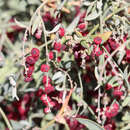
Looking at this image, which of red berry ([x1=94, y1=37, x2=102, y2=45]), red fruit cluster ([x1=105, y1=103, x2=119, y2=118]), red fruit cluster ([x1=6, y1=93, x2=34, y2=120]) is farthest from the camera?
red fruit cluster ([x1=6, y1=93, x2=34, y2=120])

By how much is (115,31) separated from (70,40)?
0.17 m

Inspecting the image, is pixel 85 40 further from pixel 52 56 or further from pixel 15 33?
pixel 15 33

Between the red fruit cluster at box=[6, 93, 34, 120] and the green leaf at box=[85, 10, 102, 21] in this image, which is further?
the red fruit cluster at box=[6, 93, 34, 120]

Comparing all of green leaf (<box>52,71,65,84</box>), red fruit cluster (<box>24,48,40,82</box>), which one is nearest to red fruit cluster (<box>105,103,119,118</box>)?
green leaf (<box>52,71,65,84</box>)

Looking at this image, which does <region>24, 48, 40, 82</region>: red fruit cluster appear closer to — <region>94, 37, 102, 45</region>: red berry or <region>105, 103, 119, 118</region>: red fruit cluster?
<region>94, 37, 102, 45</region>: red berry

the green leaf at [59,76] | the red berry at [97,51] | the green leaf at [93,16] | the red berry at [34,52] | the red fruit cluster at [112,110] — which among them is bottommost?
the red fruit cluster at [112,110]

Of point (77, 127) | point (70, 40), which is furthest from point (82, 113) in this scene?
point (70, 40)

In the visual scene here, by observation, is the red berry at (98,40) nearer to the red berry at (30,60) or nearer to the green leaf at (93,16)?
the green leaf at (93,16)

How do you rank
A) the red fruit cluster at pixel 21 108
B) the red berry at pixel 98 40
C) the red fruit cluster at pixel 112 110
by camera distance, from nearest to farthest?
the red berry at pixel 98 40, the red fruit cluster at pixel 112 110, the red fruit cluster at pixel 21 108

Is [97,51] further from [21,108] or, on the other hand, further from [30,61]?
[21,108]

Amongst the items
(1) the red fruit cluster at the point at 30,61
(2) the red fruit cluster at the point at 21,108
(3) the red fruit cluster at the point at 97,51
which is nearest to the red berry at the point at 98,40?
(3) the red fruit cluster at the point at 97,51

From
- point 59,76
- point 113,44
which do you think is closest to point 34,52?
point 59,76

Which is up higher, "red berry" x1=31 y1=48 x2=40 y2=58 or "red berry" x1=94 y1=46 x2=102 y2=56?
"red berry" x1=31 y1=48 x2=40 y2=58

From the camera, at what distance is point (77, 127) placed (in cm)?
126
